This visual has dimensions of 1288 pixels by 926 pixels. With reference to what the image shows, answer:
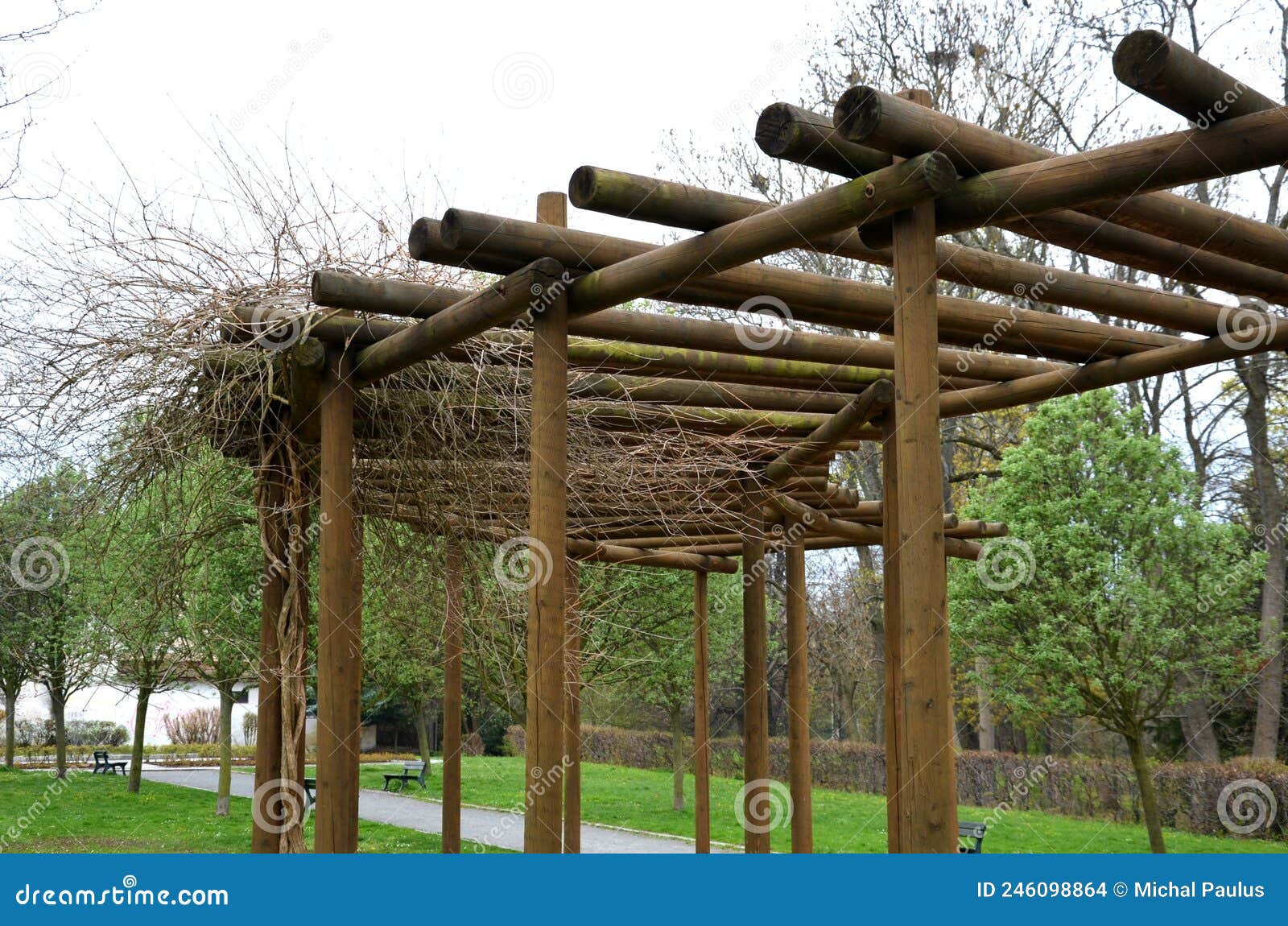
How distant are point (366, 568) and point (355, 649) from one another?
9.00 feet

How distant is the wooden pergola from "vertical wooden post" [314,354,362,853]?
0.02 meters

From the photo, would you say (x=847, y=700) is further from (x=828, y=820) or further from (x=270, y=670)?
(x=270, y=670)

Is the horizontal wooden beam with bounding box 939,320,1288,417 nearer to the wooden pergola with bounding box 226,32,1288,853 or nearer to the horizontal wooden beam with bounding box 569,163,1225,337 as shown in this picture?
the wooden pergola with bounding box 226,32,1288,853

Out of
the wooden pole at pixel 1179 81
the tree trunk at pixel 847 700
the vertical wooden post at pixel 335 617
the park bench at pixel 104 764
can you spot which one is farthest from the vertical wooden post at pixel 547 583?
the park bench at pixel 104 764

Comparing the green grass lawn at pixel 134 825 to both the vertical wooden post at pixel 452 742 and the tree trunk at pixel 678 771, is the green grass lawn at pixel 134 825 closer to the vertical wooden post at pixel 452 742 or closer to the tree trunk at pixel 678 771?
the vertical wooden post at pixel 452 742

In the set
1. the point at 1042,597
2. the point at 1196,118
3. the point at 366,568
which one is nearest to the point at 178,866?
the point at 366,568

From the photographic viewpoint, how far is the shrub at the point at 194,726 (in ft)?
110

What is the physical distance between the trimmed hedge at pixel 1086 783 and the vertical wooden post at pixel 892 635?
7.03 metres

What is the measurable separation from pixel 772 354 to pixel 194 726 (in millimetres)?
31298

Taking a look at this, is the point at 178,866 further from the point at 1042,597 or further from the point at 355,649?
the point at 1042,597

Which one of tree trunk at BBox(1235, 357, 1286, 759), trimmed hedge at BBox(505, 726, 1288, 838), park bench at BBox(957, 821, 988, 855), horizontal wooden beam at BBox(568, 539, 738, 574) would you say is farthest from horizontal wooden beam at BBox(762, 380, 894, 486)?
tree trunk at BBox(1235, 357, 1286, 759)

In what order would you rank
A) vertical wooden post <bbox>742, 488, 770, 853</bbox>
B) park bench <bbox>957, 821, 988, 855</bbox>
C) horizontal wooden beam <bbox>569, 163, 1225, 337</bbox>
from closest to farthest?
horizontal wooden beam <bbox>569, 163, 1225, 337</bbox>
vertical wooden post <bbox>742, 488, 770, 853</bbox>
park bench <bbox>957, 821, 988, 855</bbox>

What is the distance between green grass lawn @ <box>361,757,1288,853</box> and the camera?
1486 cm

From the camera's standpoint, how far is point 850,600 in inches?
1084
